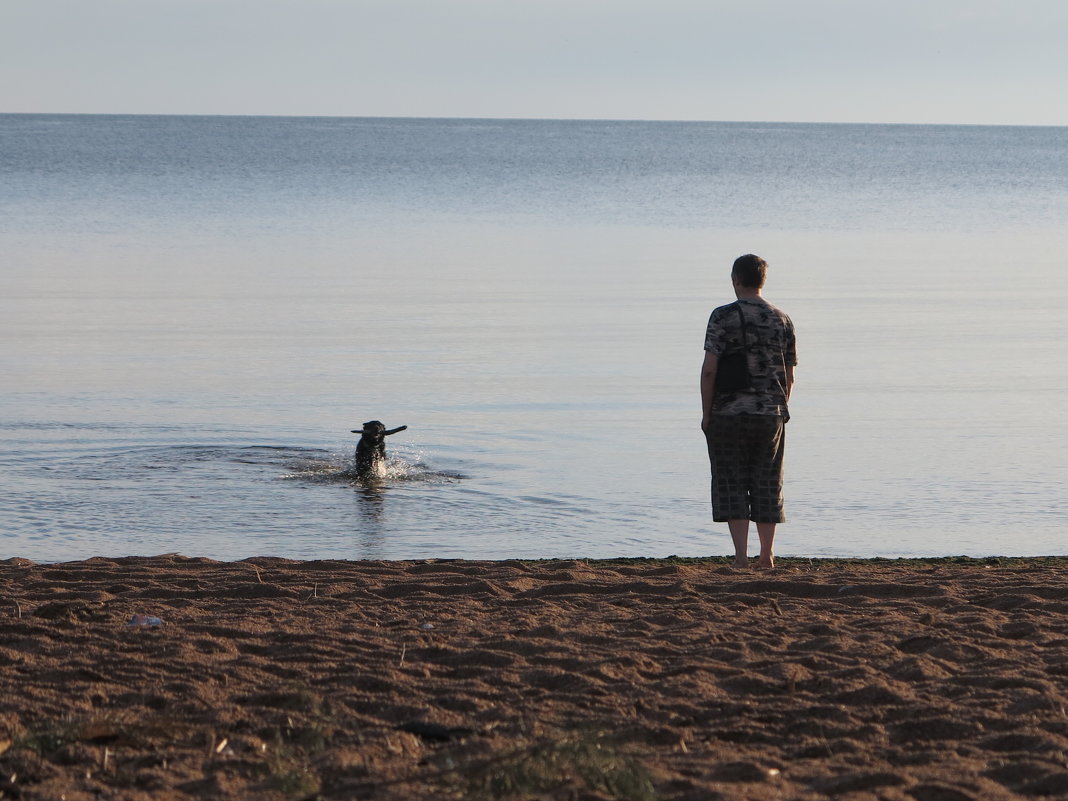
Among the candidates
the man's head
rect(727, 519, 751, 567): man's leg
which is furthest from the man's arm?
rect(727, 519, 751, 567): man's leg

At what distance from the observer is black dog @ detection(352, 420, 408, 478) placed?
11141mm

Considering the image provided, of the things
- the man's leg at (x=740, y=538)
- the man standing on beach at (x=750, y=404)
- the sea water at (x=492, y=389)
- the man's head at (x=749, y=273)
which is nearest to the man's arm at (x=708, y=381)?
the man standing on beach at (x=750, y=404)

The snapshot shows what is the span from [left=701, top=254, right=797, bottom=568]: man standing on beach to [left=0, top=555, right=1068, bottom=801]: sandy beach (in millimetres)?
398

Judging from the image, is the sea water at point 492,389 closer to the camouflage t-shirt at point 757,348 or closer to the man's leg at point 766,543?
the man's leg at point 766,543

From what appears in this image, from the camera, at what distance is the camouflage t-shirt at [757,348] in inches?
283

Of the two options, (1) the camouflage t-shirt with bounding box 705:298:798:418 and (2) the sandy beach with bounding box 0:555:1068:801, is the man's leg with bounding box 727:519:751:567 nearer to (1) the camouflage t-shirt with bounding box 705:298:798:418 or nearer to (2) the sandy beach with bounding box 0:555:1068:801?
(2) the sandy beach with bounding box 0:555:1068:801

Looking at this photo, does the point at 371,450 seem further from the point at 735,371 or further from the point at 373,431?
the point at 735,371

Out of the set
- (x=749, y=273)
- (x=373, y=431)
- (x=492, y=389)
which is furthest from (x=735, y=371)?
(x=492, y=389)

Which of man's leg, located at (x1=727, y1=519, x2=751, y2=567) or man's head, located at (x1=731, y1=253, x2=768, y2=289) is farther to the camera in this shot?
man's leg, located at (x1=727, y1=519, x2=751, y2=567)

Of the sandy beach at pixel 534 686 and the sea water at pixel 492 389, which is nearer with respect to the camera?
the sandy beach at pixel 534 686

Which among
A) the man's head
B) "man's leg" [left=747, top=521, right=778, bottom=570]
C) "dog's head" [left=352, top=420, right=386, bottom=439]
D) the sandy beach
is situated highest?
the man's head

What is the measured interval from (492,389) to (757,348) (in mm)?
7271

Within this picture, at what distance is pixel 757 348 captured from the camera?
23.6 feet

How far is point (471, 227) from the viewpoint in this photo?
35.9 meters
